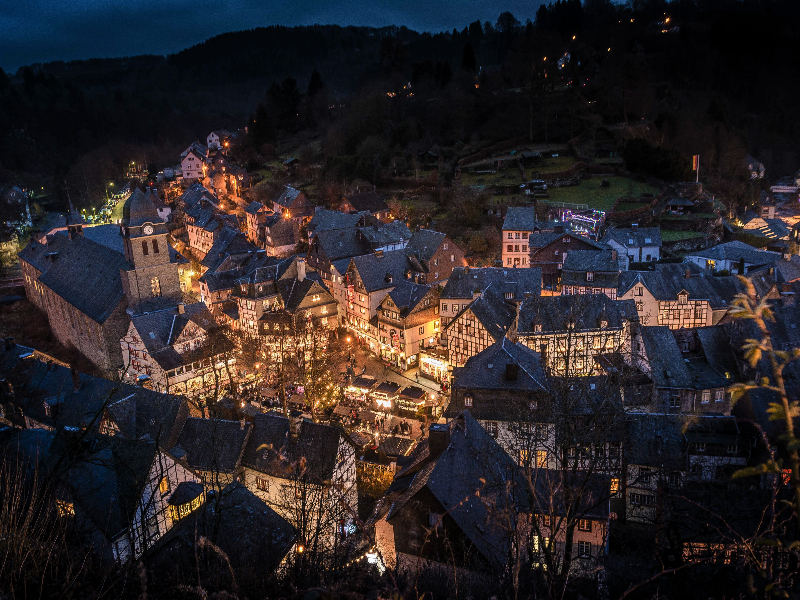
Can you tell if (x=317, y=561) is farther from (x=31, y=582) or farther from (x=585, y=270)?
(x=585, y=270)

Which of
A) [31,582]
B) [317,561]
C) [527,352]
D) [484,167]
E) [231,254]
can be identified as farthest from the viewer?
[484,167]

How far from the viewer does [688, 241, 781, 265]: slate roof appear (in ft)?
125

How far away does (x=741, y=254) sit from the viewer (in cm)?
→ 3888

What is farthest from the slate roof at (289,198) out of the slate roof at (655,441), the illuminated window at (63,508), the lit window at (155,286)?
the illuminated window at (63,508)

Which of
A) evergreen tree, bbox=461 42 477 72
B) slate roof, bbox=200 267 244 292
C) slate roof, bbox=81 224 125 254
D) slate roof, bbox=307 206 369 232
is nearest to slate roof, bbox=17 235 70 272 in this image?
slate roof, bbox=81 224 125 254

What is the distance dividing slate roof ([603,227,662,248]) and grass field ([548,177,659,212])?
9830 millimetres

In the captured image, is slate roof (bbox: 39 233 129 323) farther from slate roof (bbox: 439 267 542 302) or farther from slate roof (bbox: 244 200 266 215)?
slate roof (bbox: 439 267 542 302)

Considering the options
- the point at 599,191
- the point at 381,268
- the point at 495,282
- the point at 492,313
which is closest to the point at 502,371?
the point at 492,313

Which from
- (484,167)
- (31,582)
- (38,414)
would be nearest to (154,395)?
(38,414)

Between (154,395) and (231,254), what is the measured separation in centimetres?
2326

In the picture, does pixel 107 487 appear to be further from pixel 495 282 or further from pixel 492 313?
pixel 495 282

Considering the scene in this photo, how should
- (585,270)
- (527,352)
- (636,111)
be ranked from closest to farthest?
(527,352), (585,270), (636,111)

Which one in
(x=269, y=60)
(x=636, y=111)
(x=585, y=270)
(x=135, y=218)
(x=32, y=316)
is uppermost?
(x=269, y=60)

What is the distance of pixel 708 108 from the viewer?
6862cm
